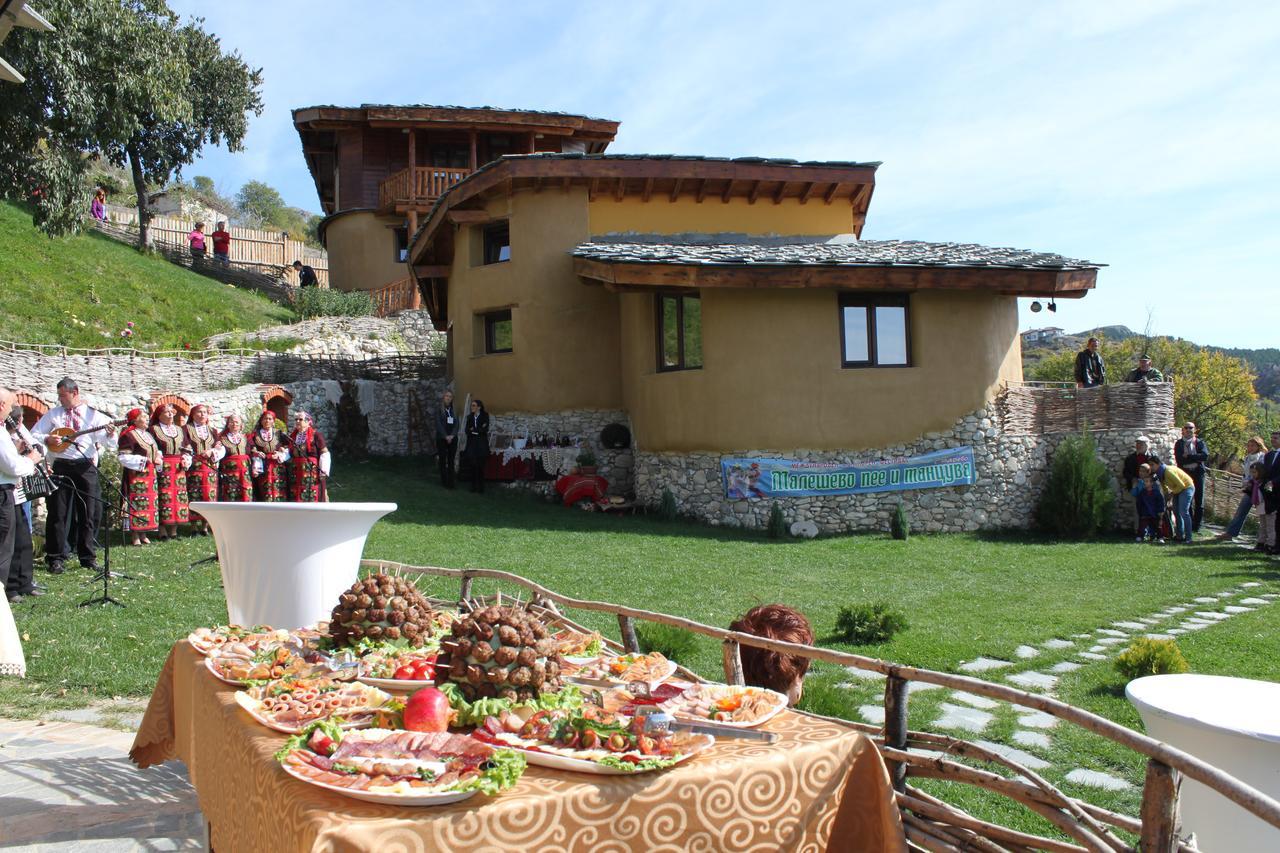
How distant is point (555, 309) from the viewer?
18.2 metres

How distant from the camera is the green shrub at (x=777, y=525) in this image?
14227 millimetres

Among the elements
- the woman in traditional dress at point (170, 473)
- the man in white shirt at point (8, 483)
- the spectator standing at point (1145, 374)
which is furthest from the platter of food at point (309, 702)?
the spectator standing at point (1145, 374)

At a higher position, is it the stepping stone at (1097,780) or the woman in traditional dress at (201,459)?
the woman in traditional dress at (201,459)

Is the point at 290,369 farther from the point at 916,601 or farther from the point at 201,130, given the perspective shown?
the point at 201,130

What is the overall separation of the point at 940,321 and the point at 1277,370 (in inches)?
2529

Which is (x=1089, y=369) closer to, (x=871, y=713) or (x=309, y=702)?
(x=871, y=713)

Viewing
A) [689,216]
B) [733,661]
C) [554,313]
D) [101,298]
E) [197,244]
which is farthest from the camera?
[197,244]

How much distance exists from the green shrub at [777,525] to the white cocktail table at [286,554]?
10706mm

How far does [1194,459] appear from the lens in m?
14.8

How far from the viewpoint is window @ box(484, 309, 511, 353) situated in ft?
64.5

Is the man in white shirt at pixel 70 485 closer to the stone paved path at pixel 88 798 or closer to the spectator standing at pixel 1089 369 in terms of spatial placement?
the stone paved path at pixel 88 798

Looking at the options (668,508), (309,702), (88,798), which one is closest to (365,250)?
(668,508)

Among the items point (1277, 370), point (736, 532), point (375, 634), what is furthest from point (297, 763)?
point (1277, 370)

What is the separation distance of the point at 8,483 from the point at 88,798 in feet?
14.9
